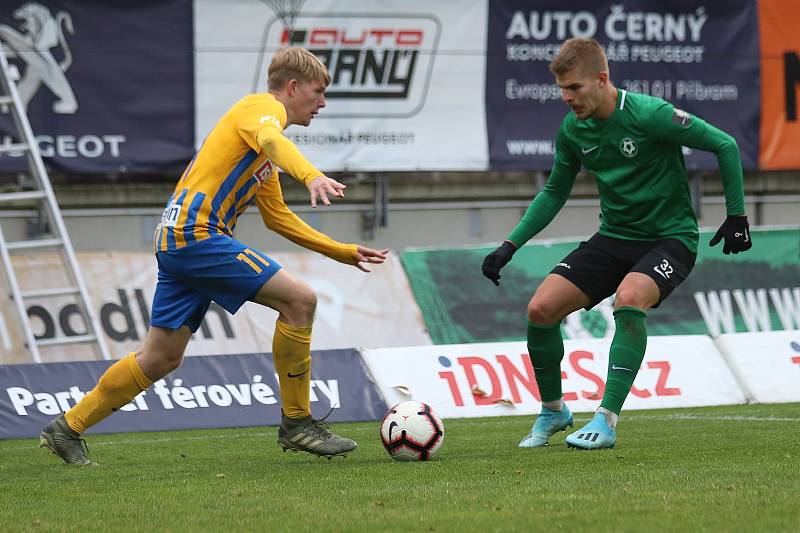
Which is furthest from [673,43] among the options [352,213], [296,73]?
[296,73]

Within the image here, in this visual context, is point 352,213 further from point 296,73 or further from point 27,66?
point 296,73

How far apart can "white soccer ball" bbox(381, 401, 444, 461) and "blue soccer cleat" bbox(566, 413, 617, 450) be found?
0.66m

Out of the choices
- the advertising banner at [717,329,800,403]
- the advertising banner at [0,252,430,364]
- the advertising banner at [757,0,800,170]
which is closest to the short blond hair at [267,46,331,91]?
the advertising banner at [717,329,800,403]

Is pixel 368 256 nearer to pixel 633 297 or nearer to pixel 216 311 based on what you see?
pixel 633 297

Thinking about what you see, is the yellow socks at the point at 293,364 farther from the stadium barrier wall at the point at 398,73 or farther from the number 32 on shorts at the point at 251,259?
the stadium barrier wall at the point at 398,73

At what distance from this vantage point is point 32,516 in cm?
482

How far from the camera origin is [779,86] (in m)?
14.9

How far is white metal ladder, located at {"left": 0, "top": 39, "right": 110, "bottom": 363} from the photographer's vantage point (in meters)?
11.9

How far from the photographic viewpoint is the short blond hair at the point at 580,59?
6.73 metres

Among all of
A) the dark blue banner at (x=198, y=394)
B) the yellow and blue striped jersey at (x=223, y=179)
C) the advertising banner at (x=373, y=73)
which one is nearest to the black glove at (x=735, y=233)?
the yellow and blue striped jersey at (x=223, y=179)

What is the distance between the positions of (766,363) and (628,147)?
4.22 meters

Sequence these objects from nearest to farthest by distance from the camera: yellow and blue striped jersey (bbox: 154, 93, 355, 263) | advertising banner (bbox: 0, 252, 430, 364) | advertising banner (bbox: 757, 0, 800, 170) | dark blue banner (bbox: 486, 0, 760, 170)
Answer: yellow and blue striped jersey (bbox: 154, 93, 355, 263), advertising banner (bbox: 0, 252, 430, 364), dark blue banner (bbox: 486, 0, 760, 170), advertising banner (bbox: 757, 0, 800, 170)

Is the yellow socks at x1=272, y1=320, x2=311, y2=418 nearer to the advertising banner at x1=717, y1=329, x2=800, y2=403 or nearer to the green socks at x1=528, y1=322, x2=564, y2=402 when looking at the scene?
the green socks at x1=528, y1=322, x2=564, y2=402

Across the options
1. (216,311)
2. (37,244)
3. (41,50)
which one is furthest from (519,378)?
(41,50)
